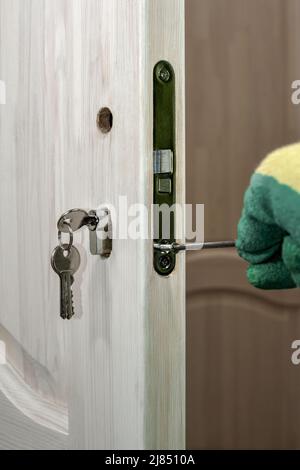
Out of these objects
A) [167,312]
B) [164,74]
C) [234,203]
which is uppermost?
[164,74]

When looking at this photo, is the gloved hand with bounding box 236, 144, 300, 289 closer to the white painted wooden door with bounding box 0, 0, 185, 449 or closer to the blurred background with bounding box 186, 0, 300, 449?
the white painted wooden door with bounding box 0, 0, 185, 449

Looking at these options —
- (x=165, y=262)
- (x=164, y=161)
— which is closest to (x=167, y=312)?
(x=165, y=262)

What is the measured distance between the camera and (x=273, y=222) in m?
0.30

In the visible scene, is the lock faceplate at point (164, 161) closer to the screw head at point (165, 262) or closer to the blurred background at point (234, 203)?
the screw head at point (165, 262)

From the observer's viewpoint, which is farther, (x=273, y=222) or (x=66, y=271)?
(x=66, y=271)

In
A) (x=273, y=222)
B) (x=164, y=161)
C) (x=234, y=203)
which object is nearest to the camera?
(x=273, y=222)

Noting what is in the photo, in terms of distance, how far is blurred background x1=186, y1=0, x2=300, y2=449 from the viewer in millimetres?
1047

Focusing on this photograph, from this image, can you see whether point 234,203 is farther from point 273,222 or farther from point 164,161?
point 273,222

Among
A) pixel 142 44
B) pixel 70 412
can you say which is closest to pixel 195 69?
pixel 142 44

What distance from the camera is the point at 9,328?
2.33 ft

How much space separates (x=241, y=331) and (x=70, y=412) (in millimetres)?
573

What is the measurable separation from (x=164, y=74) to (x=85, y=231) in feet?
0.60

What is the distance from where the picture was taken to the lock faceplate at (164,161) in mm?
509

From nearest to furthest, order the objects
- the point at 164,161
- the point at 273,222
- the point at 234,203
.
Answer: the point at 273,222, the point at 164,161, the point at 234,203
